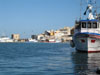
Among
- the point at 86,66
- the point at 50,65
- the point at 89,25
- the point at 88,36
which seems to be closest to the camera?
the point at 86,66

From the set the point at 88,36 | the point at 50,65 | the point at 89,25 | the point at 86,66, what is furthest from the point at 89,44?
the point at 86,66

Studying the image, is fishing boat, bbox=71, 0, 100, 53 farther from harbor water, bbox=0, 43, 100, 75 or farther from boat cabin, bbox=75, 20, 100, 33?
harbor water, bbox=0, 43, 100, 75

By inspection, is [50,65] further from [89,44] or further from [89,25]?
[89,25]

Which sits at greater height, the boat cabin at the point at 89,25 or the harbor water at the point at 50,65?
the boat cabin at the point at 89,25

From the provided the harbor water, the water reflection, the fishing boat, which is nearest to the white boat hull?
the fishing boat

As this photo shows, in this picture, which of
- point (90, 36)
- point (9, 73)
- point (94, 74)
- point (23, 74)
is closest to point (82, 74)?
point (94, 74)

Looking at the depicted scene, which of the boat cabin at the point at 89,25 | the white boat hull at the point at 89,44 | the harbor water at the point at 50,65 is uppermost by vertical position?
the boat cabin at the point at 89,25

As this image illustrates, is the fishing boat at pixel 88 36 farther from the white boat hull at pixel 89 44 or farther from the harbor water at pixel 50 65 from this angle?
the harbor water at pixel 50 65

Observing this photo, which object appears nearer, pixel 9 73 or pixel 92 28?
pixel 9 73

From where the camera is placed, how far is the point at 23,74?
80.8 ft

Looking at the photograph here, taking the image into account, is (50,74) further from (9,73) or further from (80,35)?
(80,35)

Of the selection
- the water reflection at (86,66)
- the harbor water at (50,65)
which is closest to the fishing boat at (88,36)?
the harbor water at (50,65)

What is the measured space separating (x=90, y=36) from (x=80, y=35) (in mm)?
2347

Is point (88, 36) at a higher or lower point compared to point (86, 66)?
higher
